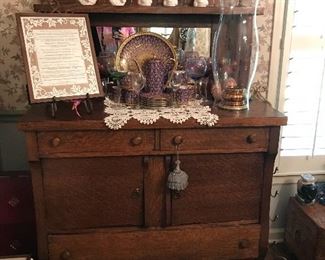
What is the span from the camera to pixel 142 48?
1.72m

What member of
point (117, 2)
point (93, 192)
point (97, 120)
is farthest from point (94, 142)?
point (117, 2)

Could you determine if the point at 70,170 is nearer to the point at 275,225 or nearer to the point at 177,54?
the point at 177,54

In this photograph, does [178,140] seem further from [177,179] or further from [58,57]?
[58,57]

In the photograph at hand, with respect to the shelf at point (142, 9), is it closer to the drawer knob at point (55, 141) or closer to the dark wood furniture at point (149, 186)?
the dark wood furniture at point (149, 186)

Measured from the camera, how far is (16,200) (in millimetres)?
1697

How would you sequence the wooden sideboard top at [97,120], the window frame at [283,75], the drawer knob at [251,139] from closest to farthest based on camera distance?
the wooden sideboard top at [97,120], the drawer knob at [251,139], the window frame at [283,75]

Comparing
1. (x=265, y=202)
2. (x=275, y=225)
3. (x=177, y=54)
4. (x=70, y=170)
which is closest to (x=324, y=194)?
(x=275, y=225)

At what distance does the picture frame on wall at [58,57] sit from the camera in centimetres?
144

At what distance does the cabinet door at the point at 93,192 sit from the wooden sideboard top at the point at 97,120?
0.15m

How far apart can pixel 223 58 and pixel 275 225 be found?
1.11m

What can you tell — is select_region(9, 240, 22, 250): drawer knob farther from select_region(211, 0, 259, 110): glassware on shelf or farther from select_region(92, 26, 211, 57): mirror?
select_region(211, 0, 259, 110): glassware on shelf

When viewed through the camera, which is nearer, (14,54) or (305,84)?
(14,54)

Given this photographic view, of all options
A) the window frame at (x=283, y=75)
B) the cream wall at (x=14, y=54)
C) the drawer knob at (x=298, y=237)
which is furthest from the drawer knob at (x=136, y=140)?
the drawer knob at (x=298, y=237)

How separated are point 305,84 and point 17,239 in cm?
161
